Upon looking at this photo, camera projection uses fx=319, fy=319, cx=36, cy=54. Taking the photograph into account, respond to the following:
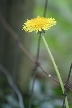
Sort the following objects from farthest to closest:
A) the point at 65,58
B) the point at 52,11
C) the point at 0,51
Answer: the point at 65,58 → the point at 52,11 → the point at 0,51

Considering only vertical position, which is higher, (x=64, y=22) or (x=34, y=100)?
(x=64, y=22)

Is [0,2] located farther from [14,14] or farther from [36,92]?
[36,92]

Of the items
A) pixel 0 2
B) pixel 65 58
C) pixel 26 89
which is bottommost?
pixel 26 89

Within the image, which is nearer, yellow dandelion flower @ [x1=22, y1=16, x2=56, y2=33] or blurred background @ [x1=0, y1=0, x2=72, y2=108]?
yellow dandelion flower @ [x1=22, y1=16, x2=56, y2=33]

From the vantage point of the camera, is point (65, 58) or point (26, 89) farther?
point (65, 58)

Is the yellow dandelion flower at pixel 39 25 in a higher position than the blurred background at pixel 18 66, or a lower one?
lower

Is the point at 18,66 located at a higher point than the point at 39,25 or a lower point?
higher

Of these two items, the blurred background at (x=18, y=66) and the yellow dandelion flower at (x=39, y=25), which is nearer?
the yellow dandelion flower at (x=39, y=25)

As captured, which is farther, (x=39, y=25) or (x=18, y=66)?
(x=18, y=66)

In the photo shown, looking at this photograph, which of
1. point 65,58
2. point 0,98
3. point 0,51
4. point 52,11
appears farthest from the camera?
point 65,58

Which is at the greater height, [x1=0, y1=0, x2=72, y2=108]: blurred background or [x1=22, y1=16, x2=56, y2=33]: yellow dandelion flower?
[x1=0, y1=0, x2=72, y2=108]: blurred background

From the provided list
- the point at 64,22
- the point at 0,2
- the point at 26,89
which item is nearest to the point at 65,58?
the point at 64,22
